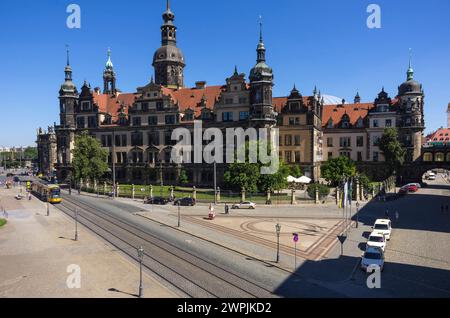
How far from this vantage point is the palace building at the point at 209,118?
74.6 meters

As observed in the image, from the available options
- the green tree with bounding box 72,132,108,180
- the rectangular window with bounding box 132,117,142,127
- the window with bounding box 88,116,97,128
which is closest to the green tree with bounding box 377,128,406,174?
the rectangular window with bounding box 132,117,142,127

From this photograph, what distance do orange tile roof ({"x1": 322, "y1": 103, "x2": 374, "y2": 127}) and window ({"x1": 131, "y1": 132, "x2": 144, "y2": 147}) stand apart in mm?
44845

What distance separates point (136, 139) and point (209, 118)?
62.4 feet

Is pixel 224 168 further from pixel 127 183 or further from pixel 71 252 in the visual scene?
pixel 71 252

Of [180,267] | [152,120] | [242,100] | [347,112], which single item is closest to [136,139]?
[152,120]

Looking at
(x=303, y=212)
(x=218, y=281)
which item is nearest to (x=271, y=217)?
(x=303, y=212)

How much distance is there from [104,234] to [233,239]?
13.6 meters

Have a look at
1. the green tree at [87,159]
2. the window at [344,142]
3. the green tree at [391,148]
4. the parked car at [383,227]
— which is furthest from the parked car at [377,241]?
the window at [344,142]

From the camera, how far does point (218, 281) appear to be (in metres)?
23.7

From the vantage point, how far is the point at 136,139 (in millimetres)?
84750

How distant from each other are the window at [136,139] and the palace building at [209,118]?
0.60 feet

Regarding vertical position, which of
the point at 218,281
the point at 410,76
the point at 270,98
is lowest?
the point at 218,281

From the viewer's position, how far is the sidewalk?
22.3m

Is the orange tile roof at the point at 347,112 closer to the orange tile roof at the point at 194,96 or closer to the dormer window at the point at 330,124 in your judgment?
the dormer window at the point at 330,124
